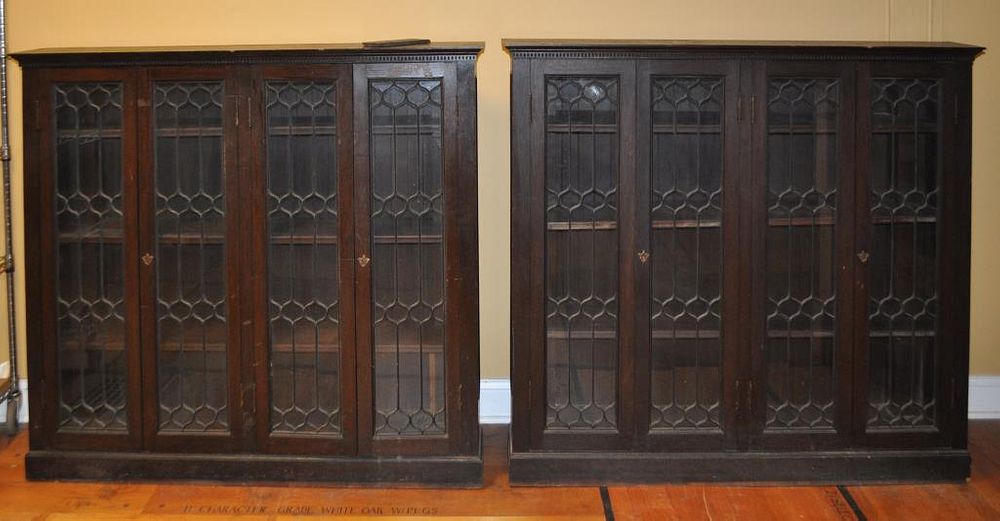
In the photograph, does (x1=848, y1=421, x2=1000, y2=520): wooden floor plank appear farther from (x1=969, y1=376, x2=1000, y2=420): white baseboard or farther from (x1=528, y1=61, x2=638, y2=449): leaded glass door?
(x1=528, y1=61, x2=638, y2=449): leaded glass door

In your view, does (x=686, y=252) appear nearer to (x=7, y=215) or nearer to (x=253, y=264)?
(x=253, y=264)

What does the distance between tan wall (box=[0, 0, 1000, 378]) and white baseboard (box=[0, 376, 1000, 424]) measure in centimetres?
96

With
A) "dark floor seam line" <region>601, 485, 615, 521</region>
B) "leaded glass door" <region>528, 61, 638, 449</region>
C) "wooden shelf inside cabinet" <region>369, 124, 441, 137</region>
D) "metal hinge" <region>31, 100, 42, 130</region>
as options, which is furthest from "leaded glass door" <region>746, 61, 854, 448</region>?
"metal hinge" <region>31, 100, 42, 130</region>

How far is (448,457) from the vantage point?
3.33m

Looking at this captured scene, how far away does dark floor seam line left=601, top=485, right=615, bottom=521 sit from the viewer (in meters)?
3.11

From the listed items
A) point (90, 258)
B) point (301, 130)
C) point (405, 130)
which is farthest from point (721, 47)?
point (90, 258)

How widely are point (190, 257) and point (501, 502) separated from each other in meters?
1.34

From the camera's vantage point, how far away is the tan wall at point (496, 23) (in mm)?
3836

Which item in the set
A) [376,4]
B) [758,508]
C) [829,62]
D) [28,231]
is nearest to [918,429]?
[758,508]

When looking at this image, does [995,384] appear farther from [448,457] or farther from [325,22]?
[325,22]

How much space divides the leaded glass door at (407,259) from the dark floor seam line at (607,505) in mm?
531

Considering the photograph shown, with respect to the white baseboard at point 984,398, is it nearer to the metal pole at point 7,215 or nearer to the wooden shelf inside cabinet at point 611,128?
the wooden shelf inside cabinet at point 611,128

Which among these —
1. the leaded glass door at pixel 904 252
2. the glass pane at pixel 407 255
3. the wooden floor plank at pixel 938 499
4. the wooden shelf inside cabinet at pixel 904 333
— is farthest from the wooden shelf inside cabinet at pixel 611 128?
the wooden floor plank at pixel 938 499

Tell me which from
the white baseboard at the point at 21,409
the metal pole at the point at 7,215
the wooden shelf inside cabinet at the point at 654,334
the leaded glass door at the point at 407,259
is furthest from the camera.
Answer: the white baseboard at the point at 21,409
